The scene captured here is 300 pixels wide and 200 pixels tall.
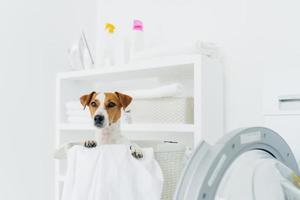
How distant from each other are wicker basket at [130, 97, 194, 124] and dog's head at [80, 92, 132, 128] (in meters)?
0.17

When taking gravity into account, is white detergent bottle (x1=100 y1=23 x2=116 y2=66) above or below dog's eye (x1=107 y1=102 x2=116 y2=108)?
above

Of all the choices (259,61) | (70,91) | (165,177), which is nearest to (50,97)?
(70,91)

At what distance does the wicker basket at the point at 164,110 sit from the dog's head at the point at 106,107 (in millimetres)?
170

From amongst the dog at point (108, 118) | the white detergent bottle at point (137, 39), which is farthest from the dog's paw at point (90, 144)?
the white detergent bottle at point (137, 39)

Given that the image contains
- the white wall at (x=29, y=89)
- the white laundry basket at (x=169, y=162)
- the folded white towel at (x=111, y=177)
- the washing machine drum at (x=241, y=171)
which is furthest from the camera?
the white wall at (x=29, y=89)

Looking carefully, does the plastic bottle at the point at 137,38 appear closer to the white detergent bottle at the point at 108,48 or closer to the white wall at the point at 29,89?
the white detergent bottle at the point at 108,48

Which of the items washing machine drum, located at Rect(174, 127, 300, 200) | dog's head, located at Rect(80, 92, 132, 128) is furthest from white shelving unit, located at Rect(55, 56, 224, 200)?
washing machine drum, located at Rect(174, 127, 300, 200)

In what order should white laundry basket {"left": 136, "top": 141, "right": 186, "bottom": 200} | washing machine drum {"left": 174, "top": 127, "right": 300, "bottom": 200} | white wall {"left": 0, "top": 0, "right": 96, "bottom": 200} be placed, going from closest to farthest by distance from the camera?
washing machine drum {"left": 174, "top": 127, "right": 300, "bottom": 200}, white laundry basket {"left": 136, "top": 141, "right": 186, "bottom": 200}, white wall {"left": 0, "top": 0, "right": 96, "bottom": 200}

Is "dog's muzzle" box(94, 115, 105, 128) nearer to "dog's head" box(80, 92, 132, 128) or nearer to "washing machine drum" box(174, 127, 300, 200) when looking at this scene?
"dog's head" box(80, 92, 132, 128)

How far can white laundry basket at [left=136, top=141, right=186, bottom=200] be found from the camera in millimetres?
1296

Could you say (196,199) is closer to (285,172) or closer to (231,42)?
(285,172)

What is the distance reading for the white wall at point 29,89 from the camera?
1.78m

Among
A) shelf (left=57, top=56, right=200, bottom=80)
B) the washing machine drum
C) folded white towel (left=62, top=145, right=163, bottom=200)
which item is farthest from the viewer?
shelf (left=57, top=56, right=200, bottom=80)

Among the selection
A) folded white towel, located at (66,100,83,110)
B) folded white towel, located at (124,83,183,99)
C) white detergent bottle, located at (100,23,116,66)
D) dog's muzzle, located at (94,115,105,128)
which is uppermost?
white detergent bottle, located at (100,23,116,66)
